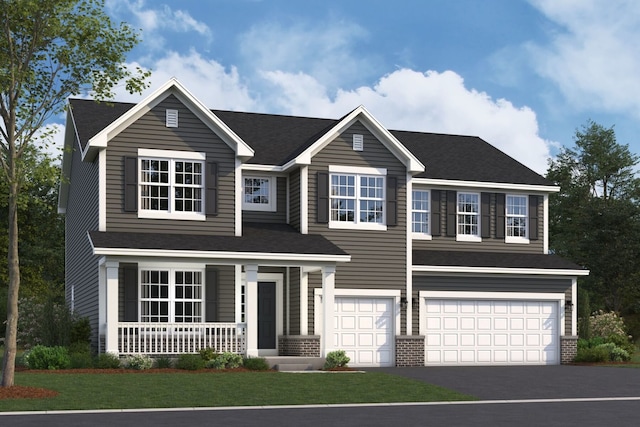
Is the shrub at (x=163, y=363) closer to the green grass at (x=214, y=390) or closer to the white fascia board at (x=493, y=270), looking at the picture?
the green grass at (x=214, y=390)

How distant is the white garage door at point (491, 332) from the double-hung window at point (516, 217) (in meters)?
2.63

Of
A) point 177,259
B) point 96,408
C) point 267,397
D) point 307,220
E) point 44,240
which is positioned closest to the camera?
point 96,408

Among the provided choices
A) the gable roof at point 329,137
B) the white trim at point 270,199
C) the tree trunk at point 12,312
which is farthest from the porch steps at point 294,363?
the tree trunk at point 12,312

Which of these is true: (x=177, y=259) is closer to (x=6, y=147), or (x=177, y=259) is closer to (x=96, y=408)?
(x=6, y=147)

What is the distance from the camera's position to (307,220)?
95.5 ft

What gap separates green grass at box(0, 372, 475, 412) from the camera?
17.3m

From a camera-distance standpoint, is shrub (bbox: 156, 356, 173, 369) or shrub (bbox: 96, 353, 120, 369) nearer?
shrub (bbox: 96, 353, 120, 369)

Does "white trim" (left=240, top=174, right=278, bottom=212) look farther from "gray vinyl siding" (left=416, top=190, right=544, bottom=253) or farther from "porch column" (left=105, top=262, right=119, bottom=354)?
"porch column" (left=105, top=262, right=119, bottom=354)

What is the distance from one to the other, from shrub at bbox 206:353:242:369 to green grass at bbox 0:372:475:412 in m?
1.35

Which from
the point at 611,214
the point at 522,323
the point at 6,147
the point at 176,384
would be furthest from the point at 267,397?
the point at 611,214

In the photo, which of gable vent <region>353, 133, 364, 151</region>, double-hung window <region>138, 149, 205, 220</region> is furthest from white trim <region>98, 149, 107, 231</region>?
gable vent <region>353, 133, 364, 151</region>

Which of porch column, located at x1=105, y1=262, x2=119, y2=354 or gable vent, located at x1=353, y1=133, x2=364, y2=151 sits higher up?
gable vent, located at x1=353, y1=133, x2=364, y2=151

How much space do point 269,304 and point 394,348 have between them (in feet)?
13.8

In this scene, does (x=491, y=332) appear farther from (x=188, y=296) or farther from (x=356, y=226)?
(x=188, y=296)
